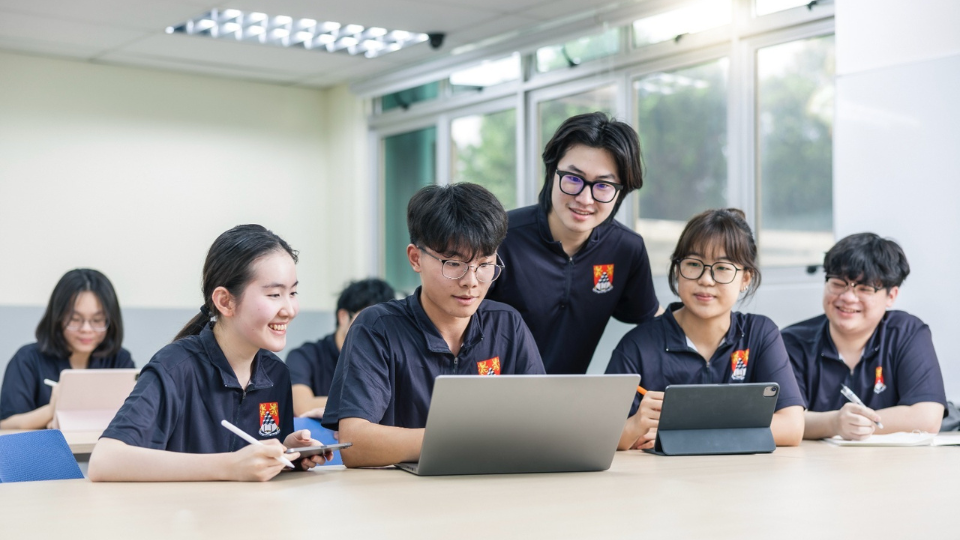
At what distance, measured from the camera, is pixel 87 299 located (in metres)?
3.77

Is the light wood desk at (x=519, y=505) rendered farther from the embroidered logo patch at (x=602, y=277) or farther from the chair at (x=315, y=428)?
the embroidered logo patch at (x=602, y=277)

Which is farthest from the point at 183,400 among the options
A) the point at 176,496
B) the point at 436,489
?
the point at 436,489

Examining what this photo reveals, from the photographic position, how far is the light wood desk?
1.30 meters

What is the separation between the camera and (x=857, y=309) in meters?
2.91

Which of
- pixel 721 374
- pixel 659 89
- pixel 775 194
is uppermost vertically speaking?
pixel 659 89

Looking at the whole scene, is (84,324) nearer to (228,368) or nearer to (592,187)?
(228,368)

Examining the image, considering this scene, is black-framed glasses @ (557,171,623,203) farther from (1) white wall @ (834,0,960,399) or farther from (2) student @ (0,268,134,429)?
(2) student @ (0,268,134,429)

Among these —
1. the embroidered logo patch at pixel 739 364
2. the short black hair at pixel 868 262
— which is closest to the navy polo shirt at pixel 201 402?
the embroidered logo patch at pixel 739 364

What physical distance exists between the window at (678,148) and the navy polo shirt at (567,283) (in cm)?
180

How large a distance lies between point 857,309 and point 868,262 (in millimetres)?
145

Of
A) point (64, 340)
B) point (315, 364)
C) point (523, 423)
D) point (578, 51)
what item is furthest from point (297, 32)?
point (523, 423)

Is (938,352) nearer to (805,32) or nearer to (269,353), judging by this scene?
(805,32)

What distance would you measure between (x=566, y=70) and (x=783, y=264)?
1.65m

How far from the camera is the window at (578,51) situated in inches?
198
